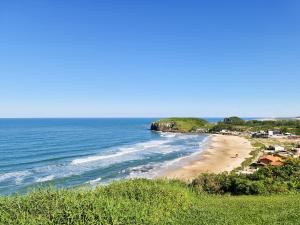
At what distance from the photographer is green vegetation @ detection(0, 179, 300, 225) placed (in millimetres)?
19078

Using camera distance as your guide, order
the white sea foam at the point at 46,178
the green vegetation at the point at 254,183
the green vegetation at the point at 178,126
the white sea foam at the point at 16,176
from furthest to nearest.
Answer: the green vegetation at the point at 178,126
the white sea foam at the point at 16,176
the white sea foam at the point at 46,178
the green vegetation at the point at 254,183

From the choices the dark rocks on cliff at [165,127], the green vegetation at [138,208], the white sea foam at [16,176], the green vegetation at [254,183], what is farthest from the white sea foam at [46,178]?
the dark rocks on cliff at [165,127]

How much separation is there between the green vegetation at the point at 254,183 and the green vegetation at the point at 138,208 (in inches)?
177

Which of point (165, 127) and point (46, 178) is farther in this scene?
point (165, 127)

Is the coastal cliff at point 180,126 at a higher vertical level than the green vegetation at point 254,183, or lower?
higher

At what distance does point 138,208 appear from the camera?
21.8 meters

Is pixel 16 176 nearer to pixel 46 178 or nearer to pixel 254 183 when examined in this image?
pixel 46 178

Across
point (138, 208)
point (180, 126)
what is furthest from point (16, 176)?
point (180, 126)

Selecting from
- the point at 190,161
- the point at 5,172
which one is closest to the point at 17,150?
the point at 5,172

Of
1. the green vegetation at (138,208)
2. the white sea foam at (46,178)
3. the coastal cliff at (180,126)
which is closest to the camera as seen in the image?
the green vegetation at (138,208)

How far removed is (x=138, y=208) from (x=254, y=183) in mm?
15848

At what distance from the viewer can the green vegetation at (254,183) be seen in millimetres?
32156

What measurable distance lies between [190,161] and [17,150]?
45.1 meters

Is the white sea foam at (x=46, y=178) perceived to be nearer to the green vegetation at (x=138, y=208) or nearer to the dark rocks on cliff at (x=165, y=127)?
the green vegetation at (x=138, y=208)
